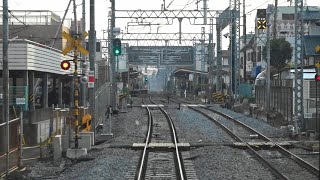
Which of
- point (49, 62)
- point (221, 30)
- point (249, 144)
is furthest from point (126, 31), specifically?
point (249, 144)

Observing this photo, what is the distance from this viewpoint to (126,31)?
50.9m

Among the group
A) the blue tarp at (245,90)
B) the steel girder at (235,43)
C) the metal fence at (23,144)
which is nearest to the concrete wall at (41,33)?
the steel girder at (235,43)

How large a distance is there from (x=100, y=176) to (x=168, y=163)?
2652 mm

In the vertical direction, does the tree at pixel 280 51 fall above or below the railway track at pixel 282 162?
above

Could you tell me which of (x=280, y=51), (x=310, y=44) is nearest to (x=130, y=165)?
(x=310, y=44)

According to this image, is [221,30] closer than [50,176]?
No

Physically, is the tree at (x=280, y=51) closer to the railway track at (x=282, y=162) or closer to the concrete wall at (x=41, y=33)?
the concrete wall at (x=41, y=33)

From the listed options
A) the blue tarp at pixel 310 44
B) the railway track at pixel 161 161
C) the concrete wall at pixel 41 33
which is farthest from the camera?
the blue tarp at pixel 310 44

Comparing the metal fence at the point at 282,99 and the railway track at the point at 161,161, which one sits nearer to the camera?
the railway track at the point at 161,161

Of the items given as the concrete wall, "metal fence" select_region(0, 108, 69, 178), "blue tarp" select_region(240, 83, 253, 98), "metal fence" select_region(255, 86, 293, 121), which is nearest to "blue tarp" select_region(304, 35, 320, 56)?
"metal fence" select_region(255, 86, 293, 121)

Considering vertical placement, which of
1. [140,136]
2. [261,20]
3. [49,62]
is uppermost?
[261,20]

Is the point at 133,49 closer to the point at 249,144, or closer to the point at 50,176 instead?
the point at 249,144

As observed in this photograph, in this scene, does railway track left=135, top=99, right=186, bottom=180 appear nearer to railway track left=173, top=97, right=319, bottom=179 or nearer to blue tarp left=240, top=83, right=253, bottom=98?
railway track left=173, top=97, right=319, bottom=179

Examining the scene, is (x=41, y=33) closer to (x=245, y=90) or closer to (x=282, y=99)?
(x=245, y=90)
